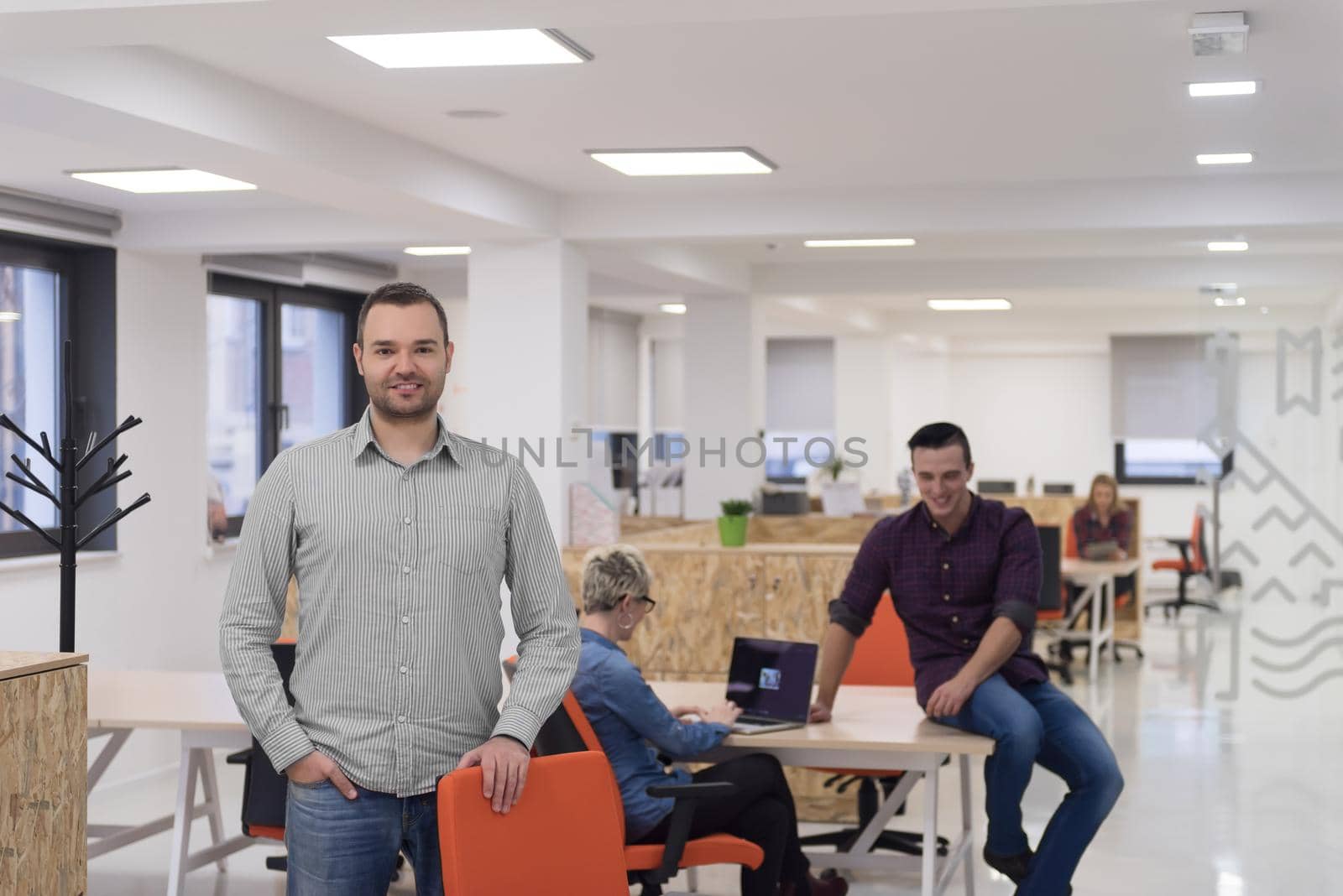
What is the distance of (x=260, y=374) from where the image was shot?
9102 millimetres

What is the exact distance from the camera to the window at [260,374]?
28.8 ft

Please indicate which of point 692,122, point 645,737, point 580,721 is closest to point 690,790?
point 645,737

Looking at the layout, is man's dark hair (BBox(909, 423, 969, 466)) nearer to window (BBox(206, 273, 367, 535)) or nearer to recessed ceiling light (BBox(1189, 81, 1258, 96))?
recessed ceiling light (BBox(1189, 81, 1258, 96))

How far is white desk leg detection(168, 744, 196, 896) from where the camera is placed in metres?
4.56

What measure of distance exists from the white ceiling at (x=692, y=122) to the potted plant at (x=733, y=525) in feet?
4.27

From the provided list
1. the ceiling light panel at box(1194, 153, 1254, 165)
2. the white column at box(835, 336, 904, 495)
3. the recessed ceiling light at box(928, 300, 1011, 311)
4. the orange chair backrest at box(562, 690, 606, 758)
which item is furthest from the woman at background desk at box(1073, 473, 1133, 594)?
the orange chair backrest at box(562, 690, 606, 758)

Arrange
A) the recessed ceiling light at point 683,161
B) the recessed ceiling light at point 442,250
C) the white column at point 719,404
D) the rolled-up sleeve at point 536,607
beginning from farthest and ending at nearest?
1. the white column at point 719,404
2. the recessed ceiling light at point 442,250
3. the recessed ceiling light at point 683,161
4. the rolled-up sleeve at point 536,607

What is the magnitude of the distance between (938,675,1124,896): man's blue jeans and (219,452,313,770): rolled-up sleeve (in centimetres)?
216

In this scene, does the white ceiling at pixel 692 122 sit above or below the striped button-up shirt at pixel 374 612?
above

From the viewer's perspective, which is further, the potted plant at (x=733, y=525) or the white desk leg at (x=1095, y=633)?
the white desk leg at (x=1095, y=633)

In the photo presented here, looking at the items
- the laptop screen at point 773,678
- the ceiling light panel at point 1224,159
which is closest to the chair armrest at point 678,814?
the laptop screen at point 773,678

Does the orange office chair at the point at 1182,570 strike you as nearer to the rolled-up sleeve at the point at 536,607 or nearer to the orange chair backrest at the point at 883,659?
the orange chair backrest at the point at 883,659

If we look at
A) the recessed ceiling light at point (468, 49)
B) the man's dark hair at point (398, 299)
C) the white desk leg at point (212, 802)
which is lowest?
the white desk leg at point (212, 802)

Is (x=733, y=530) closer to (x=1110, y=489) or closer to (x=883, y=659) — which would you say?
(x=883, y=659)
